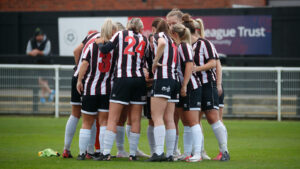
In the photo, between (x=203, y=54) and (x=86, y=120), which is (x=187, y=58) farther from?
(x=86, y=120)

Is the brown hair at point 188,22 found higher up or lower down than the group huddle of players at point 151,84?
higher up

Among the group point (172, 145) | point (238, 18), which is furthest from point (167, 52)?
point (238, 18)

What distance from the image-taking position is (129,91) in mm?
8234

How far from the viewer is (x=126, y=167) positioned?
7.63m

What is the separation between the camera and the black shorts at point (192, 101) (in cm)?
838

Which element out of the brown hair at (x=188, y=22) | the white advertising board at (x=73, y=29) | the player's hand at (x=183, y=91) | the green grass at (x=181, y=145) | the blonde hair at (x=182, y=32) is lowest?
the green grass at (x=181, y=145)

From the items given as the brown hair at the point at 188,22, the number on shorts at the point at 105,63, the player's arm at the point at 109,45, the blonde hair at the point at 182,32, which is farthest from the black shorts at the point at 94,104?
the brown hair at the point at 188,22

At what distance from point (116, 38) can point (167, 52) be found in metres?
0.72

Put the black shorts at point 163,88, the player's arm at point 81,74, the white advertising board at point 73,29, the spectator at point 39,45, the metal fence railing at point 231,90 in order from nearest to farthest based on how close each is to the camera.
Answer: the black shorts at point 163,88 → the player's arm at point 81,74 → the metal fence railing at point 231,90 → the spectator at point 39,45 → the white advertising board at point 73,29

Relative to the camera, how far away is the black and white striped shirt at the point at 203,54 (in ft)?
28.1

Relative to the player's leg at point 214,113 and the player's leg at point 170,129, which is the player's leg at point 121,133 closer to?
the player's leg at point 170,129

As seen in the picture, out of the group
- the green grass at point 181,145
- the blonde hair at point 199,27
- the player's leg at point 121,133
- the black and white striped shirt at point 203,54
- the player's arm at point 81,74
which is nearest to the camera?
the green grass at point 181,145

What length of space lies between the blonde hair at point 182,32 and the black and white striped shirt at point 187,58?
7cm

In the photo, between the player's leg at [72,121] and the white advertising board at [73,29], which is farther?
the white advertising board at [73,29]
